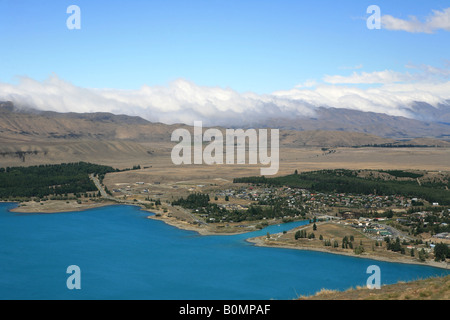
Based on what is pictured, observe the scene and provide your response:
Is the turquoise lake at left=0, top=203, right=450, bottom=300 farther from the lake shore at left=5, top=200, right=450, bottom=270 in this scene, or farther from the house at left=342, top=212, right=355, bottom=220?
the house at left=342, top=212, right=355, bottom=220

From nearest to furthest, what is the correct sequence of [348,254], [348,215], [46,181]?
[348,254] < [348,215] < [46,181]

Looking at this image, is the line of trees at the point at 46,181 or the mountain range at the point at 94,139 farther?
the mountain range at the point at 94,139

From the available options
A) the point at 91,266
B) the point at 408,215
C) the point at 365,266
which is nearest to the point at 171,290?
the point at 91,266

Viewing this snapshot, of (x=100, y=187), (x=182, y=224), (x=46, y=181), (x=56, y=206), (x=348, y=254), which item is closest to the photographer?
(x=348, y=254)

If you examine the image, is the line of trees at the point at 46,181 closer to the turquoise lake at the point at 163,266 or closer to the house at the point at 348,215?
the turquoise lake at the point at 163,266

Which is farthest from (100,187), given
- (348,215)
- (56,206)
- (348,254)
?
(348,254)

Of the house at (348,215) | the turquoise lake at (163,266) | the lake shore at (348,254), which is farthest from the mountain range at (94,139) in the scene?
the lake shore at (348,254)

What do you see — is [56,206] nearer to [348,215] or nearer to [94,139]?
[348,215]

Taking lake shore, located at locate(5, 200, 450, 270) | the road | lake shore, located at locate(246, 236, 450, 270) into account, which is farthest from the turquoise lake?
the road
